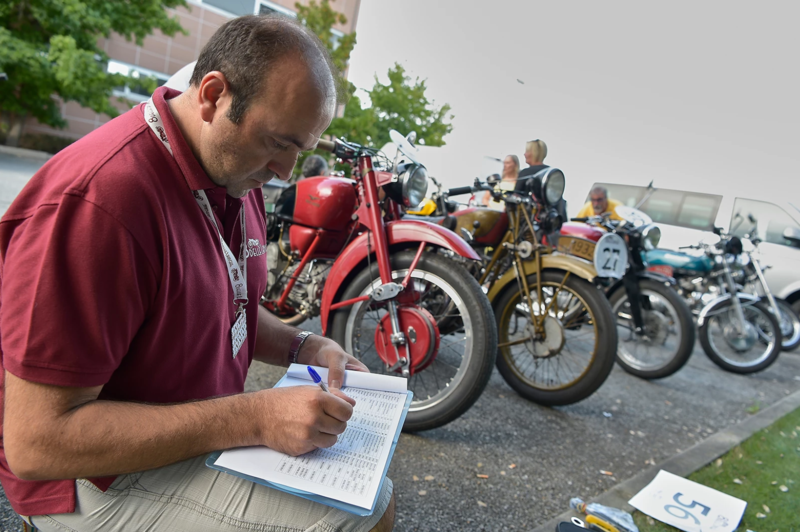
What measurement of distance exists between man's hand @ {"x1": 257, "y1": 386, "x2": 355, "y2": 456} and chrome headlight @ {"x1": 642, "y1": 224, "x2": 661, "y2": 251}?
4.11m

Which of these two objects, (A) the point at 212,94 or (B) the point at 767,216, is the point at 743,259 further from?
(A) the point at 212,94

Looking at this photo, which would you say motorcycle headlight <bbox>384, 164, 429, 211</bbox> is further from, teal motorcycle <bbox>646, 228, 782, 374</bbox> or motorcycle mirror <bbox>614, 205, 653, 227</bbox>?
teal motorcycle <bbox>646, 228, 782, 374</bbox>

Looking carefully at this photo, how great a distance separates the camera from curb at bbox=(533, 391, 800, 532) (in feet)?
7.59


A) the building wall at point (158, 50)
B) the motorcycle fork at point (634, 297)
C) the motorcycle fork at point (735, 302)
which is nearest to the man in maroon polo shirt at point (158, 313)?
the motorcycle fork at point (634, 297)

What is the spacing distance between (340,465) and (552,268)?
2.62 meters

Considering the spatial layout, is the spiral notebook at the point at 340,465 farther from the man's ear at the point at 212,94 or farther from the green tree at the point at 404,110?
the green tree at the point at 404,110

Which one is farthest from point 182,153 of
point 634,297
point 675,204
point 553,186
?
point 675,204

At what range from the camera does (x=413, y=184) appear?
2881 millimetres

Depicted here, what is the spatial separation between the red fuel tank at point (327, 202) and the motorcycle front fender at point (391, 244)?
0.39 metres

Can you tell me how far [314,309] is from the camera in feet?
10.6

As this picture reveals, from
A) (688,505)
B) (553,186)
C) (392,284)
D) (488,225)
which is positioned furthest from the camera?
(488,225)

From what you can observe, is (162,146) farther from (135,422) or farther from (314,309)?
(314,309)

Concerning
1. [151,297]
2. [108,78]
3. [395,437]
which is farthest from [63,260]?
[108,78]

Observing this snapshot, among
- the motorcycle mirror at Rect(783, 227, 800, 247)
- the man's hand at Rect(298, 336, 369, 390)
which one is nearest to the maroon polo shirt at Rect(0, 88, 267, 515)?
the man's hand at Rect(298, 336, 369, 390)
